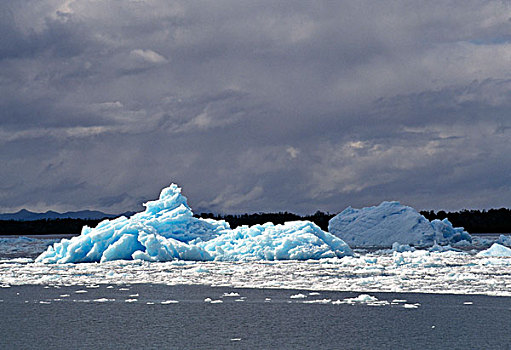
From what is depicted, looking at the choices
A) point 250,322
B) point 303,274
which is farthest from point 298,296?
point 303,274

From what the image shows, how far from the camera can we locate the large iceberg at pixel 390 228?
31812mm

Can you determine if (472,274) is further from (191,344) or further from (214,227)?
(214,227)

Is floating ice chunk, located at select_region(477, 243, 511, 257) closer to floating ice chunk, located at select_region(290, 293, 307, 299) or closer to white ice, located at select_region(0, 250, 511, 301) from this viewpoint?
white ice, located at select_region(0, 250, 511, 301)

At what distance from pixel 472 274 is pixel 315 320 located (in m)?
7.35

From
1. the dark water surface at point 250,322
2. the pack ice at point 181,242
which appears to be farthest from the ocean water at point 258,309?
the pack ice at point 181,242

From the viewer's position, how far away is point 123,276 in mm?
15367

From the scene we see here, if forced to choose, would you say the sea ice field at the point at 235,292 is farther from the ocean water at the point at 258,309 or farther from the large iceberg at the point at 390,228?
the large iceberg at the point at 390,228

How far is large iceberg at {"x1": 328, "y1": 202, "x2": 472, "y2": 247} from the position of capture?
31812mm

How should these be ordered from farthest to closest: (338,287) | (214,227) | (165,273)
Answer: (214,227) < (165,273) < (338,287)

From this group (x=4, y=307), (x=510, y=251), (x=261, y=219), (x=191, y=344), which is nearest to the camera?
(x=191, y=344)

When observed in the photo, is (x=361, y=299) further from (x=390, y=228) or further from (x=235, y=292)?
(x=390, y=228)

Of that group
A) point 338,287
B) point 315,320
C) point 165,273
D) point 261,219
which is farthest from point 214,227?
point 261,219

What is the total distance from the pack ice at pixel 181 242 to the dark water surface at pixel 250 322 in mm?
8794

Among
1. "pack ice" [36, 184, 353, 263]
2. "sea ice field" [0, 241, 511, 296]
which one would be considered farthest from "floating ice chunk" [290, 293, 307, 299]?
"pack ice" [36, 184, 353, 263]
